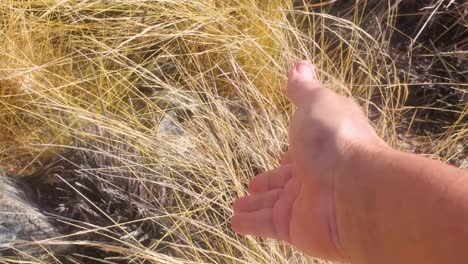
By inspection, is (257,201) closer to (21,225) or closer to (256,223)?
(256,223)

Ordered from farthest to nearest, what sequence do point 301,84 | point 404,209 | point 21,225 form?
point 21,225
point 301,84
point 404,209

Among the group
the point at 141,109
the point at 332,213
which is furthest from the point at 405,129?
the point at 332,213

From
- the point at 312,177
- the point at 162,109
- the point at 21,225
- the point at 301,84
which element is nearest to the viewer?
the point at 312,177

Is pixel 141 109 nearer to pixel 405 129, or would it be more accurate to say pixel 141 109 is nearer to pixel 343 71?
pixel 343 71

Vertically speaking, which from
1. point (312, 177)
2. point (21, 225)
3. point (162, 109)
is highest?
point (312, 177)

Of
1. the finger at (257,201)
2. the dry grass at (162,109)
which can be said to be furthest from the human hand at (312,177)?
the dry grass at (162,109)

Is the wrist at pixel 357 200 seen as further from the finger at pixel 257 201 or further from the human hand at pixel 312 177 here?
the finger at pixel 257 201

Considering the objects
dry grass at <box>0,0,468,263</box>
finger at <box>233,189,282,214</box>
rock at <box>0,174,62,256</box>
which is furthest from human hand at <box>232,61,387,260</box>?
rock at <box>0,174,62,256</box>

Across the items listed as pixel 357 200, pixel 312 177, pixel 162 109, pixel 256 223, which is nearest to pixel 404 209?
pixel 357 200

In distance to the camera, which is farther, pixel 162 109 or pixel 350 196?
pixel 162 109
